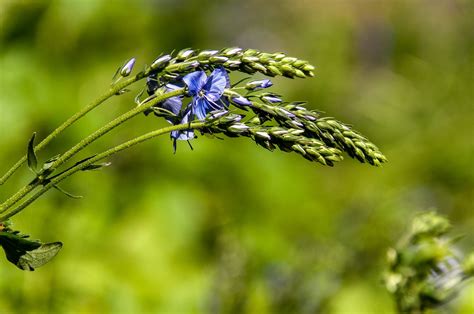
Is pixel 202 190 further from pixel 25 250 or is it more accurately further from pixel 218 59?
pixel 218 59

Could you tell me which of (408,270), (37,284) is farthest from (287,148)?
(37,284)

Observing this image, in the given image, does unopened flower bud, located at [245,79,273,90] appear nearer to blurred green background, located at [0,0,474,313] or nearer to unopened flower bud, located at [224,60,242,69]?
unopened flower bud, located at [224,60,242,69]

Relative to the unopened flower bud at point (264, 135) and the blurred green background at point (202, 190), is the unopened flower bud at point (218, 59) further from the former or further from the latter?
the blurred green background at point (202, 190)

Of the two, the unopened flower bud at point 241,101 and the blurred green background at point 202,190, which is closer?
the unopened flower bud at point 241,101

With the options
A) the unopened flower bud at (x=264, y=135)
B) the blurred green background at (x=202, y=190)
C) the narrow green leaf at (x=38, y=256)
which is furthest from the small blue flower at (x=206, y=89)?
the blurred green background at (x=202, y=190)

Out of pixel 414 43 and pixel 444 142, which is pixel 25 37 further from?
pixel 414 43

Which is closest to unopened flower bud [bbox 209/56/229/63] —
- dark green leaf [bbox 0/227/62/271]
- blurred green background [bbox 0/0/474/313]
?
dark green leaf [bbox 0/227/62/271]

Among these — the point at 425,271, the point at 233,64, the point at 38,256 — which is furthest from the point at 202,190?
the point at 233,64
